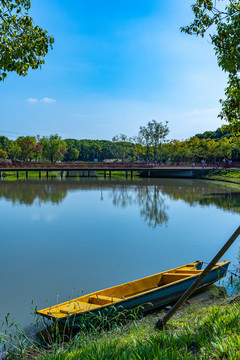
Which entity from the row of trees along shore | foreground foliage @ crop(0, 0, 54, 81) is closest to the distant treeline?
the row of trees along shore

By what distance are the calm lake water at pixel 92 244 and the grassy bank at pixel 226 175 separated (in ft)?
67.2

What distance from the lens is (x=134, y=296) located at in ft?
20.8

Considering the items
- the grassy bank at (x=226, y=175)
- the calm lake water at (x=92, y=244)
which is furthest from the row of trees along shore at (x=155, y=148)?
the calm lake water at (x=92, y=244)

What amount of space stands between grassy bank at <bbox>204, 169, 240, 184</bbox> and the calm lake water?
20.5 m

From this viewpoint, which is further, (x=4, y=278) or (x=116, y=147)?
(x=116, y=147)

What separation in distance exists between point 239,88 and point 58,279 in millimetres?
8388

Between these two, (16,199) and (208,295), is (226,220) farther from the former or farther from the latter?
(16,199)

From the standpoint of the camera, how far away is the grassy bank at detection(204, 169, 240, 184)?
43.3m

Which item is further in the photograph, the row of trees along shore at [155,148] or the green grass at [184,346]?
the row of trees along shore at [155,148]

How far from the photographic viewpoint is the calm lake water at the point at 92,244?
338 inches

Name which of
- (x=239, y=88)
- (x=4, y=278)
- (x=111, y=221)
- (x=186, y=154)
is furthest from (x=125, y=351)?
(x=186, y=154)

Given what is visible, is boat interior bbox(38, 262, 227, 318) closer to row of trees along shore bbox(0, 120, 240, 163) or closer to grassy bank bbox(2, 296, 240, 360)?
grassy bank bbox(2, 296, 240, 360)

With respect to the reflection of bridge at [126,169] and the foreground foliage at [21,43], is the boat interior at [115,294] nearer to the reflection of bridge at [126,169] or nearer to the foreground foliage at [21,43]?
the foreground foliage at [21,43]

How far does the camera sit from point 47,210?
21672 mm
